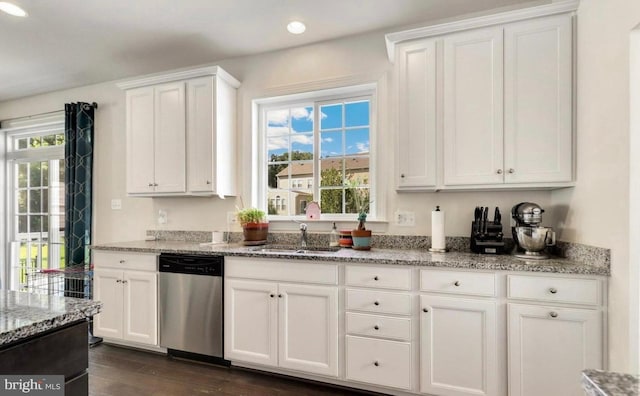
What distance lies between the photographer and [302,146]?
3.07 metres

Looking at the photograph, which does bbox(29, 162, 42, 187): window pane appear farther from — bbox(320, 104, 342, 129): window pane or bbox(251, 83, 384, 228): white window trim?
bbox(320, 104, 342, 129): window pane

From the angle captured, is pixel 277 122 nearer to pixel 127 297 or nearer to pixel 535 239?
pixel 127 297

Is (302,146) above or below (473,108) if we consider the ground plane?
below

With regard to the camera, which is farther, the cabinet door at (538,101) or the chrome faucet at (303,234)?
the chrome faucet at (303,234)

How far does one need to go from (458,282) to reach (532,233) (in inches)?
23.1

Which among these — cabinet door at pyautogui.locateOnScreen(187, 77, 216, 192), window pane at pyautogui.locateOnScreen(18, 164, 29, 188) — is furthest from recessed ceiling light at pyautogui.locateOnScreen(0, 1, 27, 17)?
window pane at pyautogui.locateOnScreen(18, 164, 29, 188)

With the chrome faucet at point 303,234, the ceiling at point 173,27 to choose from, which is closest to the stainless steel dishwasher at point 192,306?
the chrome faucet at point 303,234

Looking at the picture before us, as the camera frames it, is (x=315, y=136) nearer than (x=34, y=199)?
Yes

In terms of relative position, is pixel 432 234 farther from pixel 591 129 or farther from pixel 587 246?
pixel 591 129

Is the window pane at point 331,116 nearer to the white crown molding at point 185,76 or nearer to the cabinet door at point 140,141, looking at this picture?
the white crown molding at point 185,76

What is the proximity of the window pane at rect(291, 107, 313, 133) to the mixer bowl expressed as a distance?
1925mm

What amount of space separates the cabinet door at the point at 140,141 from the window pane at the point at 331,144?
1.62 metres

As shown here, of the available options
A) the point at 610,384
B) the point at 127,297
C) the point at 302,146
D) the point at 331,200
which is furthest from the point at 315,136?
the point at 610,384

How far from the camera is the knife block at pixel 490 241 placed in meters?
2.17
